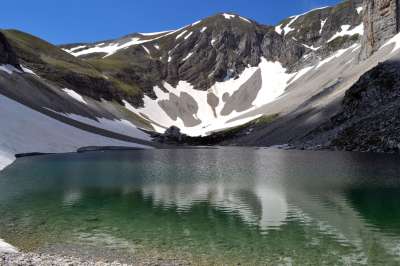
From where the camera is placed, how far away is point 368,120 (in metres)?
89.3

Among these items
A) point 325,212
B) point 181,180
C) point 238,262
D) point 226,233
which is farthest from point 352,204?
point 181,180

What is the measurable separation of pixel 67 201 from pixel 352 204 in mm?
21886

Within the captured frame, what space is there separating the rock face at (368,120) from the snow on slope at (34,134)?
52.0 m

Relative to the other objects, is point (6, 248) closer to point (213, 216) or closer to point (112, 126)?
point (213, 216)

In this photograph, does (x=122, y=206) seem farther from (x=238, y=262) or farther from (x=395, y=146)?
(x=395, y=146)

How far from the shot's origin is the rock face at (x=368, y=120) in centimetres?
8169

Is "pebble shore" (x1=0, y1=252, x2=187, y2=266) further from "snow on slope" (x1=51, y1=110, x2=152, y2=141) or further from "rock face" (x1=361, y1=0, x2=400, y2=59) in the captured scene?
"rock face" (x1=361, y1=0, x2=400, y2=59)

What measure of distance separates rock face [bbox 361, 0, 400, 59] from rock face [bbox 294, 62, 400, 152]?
4190 cm

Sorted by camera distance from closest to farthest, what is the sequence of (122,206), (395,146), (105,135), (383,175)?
(122,206), (383,175), (395,146), (105,135)

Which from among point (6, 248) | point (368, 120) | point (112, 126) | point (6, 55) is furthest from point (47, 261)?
point (6, 55)

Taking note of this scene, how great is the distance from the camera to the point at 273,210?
30391 mm

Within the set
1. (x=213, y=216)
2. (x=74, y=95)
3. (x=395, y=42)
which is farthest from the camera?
(x=74, y=95)

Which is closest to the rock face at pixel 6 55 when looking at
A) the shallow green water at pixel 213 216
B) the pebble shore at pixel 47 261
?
the shallow green water at pixel 213 216

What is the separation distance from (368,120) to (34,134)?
69.5m
